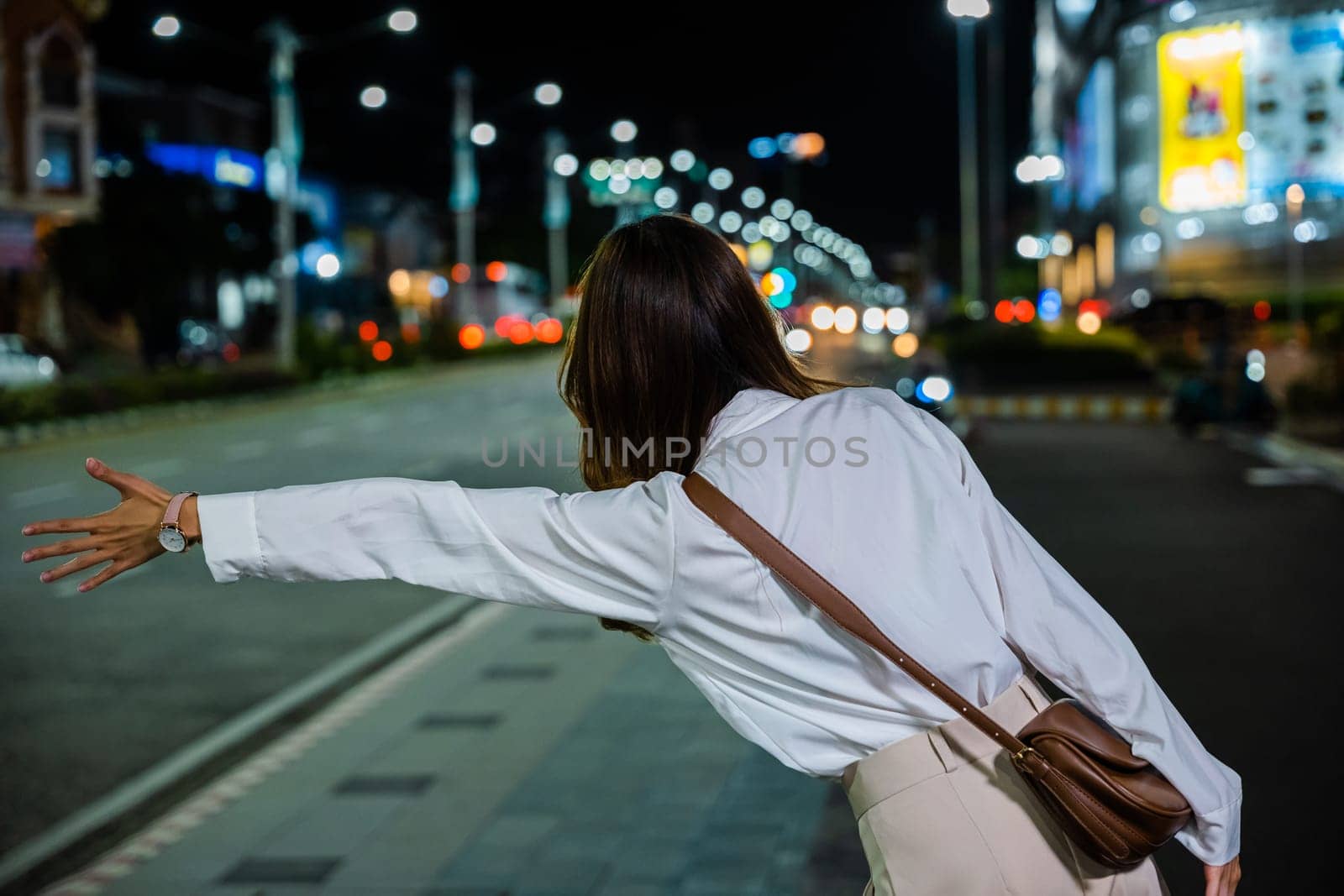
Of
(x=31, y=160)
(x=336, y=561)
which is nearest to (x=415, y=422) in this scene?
(x=31, y=160)

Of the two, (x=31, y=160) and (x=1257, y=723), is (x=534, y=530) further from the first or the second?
(x=31, y=160)

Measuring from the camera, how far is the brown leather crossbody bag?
2.13 metres

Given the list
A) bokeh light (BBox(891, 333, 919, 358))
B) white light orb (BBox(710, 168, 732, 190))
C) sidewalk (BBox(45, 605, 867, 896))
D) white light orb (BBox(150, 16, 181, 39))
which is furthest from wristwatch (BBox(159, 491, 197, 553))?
white light orb (BBox(710, 168, 732, 190))

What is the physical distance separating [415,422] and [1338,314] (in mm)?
16130

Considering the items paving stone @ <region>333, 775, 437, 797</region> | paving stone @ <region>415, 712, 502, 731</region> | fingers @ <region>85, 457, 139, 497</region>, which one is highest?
fingers @ <region>85, 457, 139, 497</region>

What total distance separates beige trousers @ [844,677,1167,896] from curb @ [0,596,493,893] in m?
4.18

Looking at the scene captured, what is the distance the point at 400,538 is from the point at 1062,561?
11039 mm

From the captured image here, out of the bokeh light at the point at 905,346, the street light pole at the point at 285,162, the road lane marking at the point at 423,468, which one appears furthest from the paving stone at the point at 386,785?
the street light pole at the point at 285,162

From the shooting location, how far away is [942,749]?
221 cm

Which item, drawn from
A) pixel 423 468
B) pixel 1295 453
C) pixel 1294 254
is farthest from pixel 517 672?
pixel 1294 254

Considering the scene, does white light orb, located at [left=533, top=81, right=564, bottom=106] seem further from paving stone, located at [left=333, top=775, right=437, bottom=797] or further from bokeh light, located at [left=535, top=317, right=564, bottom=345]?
paving stone, located at [left=333, top=775, right=437, bottom=797]

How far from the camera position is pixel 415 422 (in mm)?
30281

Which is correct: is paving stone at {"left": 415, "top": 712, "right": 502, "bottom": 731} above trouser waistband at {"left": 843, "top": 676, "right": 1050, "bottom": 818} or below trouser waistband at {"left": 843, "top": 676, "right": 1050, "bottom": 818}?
below

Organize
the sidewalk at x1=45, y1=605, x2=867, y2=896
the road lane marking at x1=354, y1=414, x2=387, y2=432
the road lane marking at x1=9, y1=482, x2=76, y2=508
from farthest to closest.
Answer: the road lane marking at x1=354, y1=414, x2=387, y2=432, the road lane marking at x1=9, y1=482, x2=76, y2=508, the sidewalk at x1=45, y1=605, x2=867, y2=896
